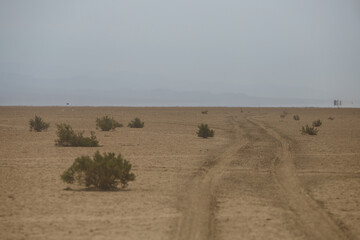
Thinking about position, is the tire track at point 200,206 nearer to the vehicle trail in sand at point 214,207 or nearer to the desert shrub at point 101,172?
the vehicle trail in sand at point 214,207

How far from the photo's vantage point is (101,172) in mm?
12734

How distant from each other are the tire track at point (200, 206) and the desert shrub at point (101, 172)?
1.74m

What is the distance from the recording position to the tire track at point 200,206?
27.9 feet

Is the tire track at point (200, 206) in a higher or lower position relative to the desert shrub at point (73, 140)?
lower

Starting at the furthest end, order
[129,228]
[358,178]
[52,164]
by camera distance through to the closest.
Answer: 1. [52,164]
2. [358,178]
3. [129,228]

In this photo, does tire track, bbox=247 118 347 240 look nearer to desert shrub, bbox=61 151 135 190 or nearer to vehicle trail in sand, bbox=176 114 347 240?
vehicle trail in sand, bbox=176 114 347 240

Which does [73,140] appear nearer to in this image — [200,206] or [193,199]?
[193,199]

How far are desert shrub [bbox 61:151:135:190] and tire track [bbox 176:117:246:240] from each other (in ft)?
5.71

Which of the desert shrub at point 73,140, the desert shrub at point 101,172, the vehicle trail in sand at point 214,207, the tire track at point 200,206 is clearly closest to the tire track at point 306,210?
the vehicle trail in sand at point 214,207

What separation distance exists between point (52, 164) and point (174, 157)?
4.98m

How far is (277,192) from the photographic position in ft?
41.5

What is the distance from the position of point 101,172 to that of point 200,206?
317 cm

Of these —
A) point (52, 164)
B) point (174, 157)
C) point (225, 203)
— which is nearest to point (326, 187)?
point (225, 203)

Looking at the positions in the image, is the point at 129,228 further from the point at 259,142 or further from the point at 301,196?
the point at 259,142
